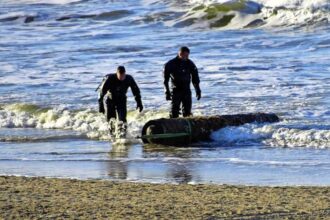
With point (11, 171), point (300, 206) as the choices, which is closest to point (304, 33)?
point (11, 171)

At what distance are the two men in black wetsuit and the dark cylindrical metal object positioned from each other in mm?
523

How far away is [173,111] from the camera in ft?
54.0

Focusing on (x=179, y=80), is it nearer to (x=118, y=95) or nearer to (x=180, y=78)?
(x=180, y=78)

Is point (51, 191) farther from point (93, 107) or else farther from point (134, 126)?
point (93, 107)

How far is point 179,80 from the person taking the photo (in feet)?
53.2

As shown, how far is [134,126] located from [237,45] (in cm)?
1285

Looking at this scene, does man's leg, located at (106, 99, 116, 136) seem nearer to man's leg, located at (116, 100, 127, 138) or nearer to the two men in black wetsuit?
the two men in black wetsuit

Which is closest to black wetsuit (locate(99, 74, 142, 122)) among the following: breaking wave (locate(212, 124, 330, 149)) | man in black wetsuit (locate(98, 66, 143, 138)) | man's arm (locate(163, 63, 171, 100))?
man in black wetsuit (locate(98, 66, 143, 138))

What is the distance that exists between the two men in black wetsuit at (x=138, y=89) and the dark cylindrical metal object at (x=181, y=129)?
52 centimetres

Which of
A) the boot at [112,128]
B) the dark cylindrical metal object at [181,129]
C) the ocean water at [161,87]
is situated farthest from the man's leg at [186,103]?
the boot at [112,128]

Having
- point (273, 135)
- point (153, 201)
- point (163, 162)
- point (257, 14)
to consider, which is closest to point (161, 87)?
point (273, 135)

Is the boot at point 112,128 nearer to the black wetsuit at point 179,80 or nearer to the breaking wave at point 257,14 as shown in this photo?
the black wetsuit at point 179,80

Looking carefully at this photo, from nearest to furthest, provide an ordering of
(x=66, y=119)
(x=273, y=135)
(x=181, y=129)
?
(x=181, y=129)
(x=273, y=135)
(x=66, y=119)

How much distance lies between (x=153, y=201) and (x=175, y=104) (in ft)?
22.3
